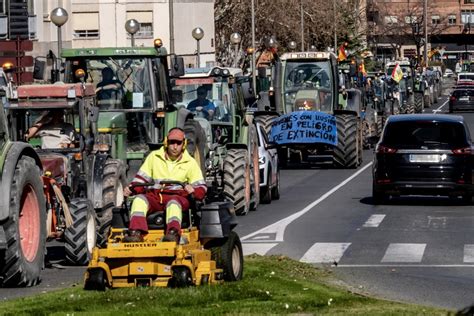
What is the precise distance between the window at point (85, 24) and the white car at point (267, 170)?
39.3 meters

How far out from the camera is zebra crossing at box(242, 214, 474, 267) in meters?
19.2

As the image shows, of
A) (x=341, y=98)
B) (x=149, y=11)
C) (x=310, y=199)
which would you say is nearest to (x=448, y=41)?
(x=149, y=11)

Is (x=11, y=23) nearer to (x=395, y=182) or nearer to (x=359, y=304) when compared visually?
(x=395, y=182)

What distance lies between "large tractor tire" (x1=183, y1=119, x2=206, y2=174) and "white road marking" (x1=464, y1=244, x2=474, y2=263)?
5302 mm

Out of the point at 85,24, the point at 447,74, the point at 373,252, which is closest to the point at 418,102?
the point at 85,24

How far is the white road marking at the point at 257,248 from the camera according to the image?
67.3ft

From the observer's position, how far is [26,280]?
54.7 feet

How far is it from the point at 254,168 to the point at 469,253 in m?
8.99

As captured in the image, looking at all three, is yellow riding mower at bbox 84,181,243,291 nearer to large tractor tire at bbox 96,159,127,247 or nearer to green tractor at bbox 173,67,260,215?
large tractor tire at bbox 96,159,127,247

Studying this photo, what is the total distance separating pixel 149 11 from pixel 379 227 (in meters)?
47.1

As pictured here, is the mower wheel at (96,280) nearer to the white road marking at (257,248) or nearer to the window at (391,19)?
the white road marking at (257,248)

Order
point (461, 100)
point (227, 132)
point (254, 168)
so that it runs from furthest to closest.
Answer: point (461, 100)
point (227, 132)
point (254, 168)

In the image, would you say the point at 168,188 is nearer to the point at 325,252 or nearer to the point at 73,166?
the point at 73,166

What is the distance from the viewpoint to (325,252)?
66.9ft
